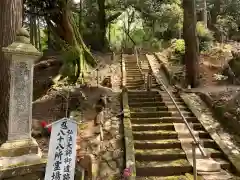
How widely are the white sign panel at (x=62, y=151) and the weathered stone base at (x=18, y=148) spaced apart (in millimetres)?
1011

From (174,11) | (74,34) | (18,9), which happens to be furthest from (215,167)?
(174,11)

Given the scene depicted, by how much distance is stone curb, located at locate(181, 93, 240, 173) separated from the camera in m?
6.48

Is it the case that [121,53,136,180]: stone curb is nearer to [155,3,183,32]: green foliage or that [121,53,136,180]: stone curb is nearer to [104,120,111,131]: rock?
[104,120,111,131]: rock

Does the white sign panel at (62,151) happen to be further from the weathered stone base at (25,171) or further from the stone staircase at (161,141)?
the stone staircase at (161,141)

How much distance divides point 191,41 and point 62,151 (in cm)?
881

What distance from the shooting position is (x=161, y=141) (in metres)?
7.11

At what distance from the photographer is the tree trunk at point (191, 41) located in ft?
37.8

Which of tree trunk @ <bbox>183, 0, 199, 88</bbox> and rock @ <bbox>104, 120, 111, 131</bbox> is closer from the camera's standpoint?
rock @ <bbox>104, 120, 111, 131</bbox>

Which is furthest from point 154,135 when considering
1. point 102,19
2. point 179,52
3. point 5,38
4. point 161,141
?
point 102,19

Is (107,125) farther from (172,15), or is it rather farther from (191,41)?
(172,15)

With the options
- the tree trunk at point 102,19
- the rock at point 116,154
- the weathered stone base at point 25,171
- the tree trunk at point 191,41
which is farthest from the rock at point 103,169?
the tree trunk at point 102,19

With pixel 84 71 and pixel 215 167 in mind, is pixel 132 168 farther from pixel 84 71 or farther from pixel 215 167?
pixel 84 71

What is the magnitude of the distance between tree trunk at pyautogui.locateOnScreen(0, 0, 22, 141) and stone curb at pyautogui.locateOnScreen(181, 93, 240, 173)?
197 inches

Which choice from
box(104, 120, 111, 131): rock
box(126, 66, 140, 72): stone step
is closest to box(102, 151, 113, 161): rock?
box(104, 120, 111, 131): rock
